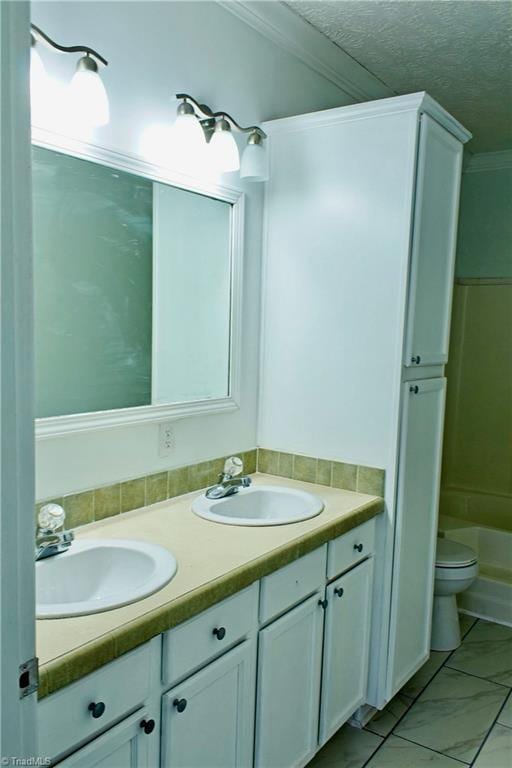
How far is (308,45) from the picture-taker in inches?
95.7

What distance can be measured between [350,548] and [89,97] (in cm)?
153

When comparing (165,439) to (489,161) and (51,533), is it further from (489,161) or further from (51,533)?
(489,161)

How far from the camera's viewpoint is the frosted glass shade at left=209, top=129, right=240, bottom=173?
79.7 inches

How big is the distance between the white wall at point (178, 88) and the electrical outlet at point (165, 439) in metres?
0.02

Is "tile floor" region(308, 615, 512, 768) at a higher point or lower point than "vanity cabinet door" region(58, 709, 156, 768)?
lower

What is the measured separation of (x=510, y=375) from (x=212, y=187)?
261cm

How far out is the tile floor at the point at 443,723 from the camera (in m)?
2.13

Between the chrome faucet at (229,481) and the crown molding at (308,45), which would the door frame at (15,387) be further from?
the crown molding at (308,45)

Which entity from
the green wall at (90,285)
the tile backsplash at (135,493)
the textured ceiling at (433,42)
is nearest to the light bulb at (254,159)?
the green wall at (90,285)

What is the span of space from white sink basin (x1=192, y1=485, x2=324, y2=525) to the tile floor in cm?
84

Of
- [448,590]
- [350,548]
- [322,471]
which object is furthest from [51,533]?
[448,590]

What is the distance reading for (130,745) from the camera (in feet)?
4.14

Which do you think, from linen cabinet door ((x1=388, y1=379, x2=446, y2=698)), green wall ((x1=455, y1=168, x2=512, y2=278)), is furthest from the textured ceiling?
linen cabinet door ((x1=388, y1=379, x2=446, y2=698))

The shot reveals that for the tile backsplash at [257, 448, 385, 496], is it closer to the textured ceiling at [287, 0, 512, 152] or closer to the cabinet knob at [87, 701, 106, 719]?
the cabinet knob at [87, 701, 106, 719]
